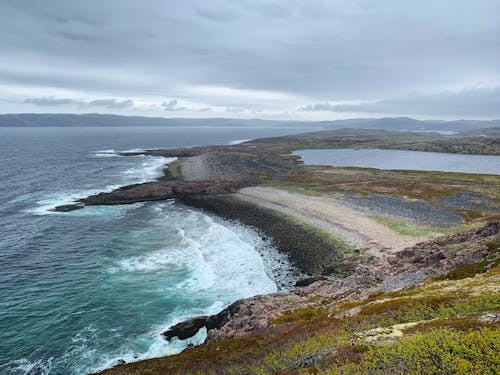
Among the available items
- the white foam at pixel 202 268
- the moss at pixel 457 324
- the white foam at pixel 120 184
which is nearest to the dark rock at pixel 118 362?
the white foam at pixel 202 268

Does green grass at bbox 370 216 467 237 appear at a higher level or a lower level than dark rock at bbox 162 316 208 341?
higher

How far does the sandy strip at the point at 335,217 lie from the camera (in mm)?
51312

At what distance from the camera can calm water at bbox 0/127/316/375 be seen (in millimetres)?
30219

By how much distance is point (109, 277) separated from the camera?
42719 mm

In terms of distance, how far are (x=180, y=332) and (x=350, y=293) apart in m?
18.2

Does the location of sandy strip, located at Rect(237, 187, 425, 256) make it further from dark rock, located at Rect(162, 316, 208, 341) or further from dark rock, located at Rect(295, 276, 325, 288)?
dark rock, located at Rect(162, 316, 208, 341)

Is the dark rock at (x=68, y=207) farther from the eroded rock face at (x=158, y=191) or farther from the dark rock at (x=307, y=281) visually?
the dark rock at (x=307, y=281)

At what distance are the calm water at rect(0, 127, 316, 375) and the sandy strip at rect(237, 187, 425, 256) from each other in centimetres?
1386

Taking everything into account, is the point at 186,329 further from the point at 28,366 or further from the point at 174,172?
the point at 174,172

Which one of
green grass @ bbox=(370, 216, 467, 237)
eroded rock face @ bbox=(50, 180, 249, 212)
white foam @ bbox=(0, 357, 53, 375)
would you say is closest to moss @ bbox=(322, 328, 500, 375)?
white foam @ bbox=(0, 357, 53, 375)

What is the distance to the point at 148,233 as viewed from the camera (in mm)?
60000

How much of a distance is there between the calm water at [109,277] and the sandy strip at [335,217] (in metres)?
13.9

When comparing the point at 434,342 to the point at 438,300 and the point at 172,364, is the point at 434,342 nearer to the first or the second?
the point at 438,300

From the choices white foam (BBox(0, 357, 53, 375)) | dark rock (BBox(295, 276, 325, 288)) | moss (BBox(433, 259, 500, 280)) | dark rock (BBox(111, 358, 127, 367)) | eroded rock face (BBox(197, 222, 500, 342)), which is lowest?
white foam (BBox(0, 357, 53, 375))
